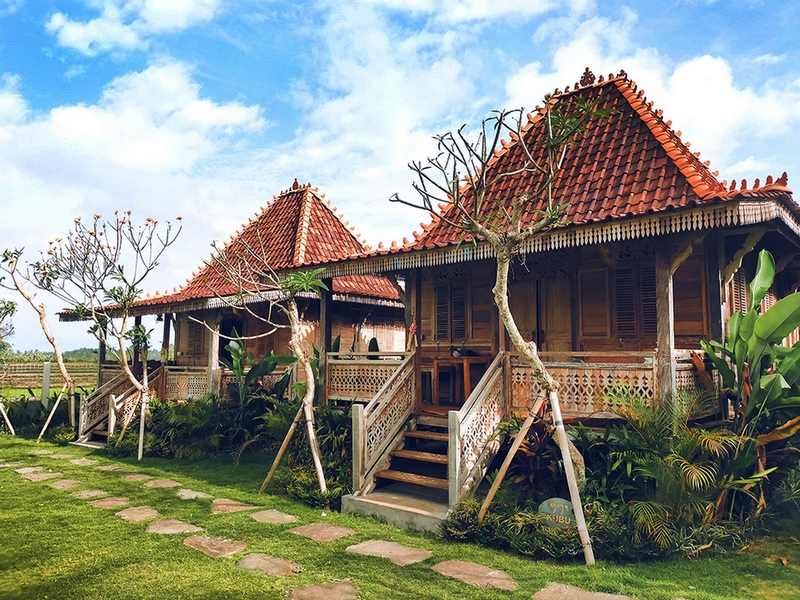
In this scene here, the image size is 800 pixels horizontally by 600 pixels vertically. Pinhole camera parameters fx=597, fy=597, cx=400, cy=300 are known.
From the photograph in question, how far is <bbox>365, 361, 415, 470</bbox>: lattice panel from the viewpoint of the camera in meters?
8.14

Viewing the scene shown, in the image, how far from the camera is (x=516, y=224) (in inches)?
240

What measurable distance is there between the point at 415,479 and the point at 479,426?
1165 millimetres

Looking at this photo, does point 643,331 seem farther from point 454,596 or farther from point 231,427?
point 231,427

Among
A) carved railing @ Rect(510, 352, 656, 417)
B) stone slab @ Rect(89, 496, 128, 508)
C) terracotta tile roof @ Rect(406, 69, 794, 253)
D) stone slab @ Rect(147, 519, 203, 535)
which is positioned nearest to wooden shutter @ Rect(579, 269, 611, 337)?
terracotta tile roof @ Rect(406, 69, 794, 253)

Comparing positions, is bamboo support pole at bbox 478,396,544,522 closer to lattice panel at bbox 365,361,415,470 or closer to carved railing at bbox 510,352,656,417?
carved railing at bbox 510,352,656,417

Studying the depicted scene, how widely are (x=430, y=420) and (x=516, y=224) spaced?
3775 millimetres

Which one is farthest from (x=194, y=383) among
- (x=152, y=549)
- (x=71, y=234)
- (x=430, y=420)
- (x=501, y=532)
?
(x=501, y=532)

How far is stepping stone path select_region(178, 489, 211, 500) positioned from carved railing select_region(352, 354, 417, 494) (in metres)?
2.39

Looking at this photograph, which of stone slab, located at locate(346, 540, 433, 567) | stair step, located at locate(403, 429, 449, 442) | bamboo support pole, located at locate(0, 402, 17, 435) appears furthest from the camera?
bamboo support pole, located at locate(0, 402, 17, 435)

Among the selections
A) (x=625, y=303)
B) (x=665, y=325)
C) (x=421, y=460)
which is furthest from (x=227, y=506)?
(x=625, y=303)

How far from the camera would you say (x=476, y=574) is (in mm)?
5352

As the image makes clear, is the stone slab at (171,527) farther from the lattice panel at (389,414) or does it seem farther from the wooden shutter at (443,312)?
the wooden shutter at (443,312)

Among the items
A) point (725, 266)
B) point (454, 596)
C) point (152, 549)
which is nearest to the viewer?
point (454, 596)

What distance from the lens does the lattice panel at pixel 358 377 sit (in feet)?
31.5
